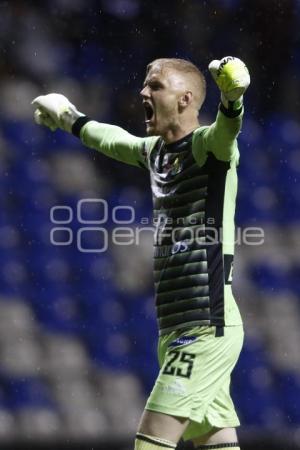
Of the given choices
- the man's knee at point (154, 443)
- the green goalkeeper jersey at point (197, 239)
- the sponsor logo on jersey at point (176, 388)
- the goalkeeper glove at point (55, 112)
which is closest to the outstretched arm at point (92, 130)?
the goalkeeper glove at point (55, 112)

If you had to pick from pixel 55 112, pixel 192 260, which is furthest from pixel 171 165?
pixel 55 112

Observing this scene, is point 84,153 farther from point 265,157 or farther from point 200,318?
point 200,318

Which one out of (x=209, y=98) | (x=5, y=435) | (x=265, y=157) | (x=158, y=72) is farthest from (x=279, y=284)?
(x=158, y=72)

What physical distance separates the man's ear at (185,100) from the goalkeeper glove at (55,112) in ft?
1.57

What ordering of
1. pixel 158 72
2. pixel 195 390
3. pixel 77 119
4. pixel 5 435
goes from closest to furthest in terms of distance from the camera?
pixel 195 390 < pixel 158 72 < pixel 77 119 < pixel 5 435

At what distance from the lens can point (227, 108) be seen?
9.21 ft

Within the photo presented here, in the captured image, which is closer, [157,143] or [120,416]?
[157,143]

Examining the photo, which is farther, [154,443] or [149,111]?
[149,111]

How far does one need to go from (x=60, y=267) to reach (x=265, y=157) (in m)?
0.95

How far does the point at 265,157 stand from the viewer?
4461 millimetres

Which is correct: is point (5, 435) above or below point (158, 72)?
below

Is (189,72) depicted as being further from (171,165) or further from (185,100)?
(171,165)

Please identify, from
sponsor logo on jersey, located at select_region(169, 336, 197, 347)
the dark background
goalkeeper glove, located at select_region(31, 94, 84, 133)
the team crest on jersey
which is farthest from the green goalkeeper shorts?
the dark background

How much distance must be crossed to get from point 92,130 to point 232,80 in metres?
0.81
